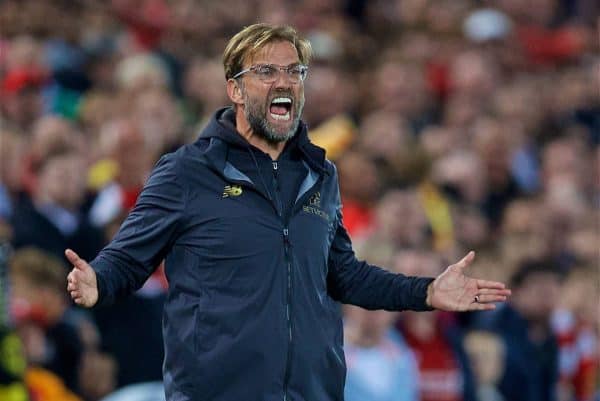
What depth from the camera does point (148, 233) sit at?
5.36 m

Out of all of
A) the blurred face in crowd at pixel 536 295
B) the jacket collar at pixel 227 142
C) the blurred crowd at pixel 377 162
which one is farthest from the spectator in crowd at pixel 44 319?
the blurred face in crowd at pixel 536 295

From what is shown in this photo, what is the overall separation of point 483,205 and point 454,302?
18.8ft

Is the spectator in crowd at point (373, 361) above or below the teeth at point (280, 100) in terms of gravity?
below

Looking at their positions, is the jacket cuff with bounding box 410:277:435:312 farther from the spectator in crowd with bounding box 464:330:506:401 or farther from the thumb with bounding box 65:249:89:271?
the spectator in crowd with bounding box 464:330:506:401

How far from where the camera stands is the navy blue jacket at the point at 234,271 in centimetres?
527

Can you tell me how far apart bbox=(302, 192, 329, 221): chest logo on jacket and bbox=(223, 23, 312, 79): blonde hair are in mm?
471

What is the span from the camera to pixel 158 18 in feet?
41.8

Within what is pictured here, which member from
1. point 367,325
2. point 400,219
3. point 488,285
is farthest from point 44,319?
point 488,285

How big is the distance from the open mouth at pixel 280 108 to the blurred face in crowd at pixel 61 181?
3.24m

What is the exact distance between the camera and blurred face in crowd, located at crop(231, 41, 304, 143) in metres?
5.52

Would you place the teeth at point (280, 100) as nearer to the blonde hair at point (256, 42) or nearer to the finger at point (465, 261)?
the blonde hair at point (256, 42)

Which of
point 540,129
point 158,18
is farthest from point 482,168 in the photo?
point 158,18

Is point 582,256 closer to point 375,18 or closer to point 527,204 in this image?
point 527,204

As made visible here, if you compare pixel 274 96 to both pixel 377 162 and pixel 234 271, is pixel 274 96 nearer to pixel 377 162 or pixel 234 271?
pixel 234 271
